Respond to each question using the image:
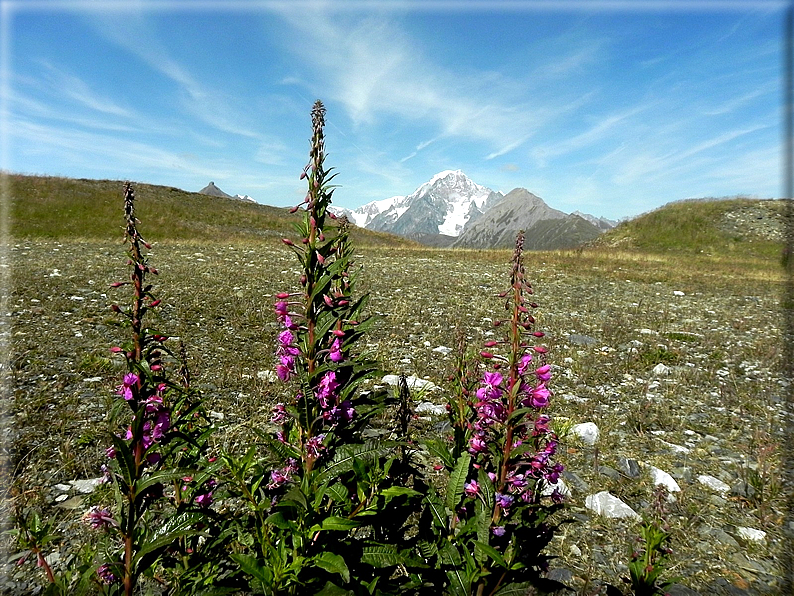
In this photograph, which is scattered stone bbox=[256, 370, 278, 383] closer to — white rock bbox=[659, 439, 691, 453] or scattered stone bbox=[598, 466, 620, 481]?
scattered stone bbox=[598, 466, 620, 481]

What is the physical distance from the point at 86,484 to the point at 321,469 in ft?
10.6

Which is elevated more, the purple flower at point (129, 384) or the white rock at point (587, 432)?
the purple flower at point (129, 384)

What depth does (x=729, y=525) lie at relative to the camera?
402 cm

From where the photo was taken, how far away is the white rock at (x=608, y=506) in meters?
4.10

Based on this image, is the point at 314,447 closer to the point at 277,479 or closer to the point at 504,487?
the point at 277,479

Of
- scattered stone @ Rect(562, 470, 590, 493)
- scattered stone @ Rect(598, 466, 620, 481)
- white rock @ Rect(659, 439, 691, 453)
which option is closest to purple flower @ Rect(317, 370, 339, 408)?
scattered stone @ Rect(562, 470, 590, 493)

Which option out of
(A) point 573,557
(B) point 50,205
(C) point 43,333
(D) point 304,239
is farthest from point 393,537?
(B) point 50,205

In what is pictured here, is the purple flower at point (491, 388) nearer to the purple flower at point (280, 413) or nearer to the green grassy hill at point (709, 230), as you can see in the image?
the purple flower at point (280, 413)

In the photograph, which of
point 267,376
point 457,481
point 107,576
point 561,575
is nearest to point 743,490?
point 561,575

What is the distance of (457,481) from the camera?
2.36 meters

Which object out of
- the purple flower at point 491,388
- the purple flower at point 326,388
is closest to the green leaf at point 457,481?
the purple flower at point 491,388

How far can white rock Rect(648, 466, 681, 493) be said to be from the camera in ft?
14.8

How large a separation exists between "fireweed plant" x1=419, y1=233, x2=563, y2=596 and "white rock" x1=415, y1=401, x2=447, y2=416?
3248mm

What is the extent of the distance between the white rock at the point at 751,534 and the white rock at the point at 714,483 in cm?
60
